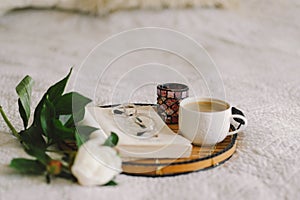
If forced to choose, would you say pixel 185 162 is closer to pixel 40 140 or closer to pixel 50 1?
pixel 40 140

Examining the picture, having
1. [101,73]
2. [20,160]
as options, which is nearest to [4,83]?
[101,73]

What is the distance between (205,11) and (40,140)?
1094 mm

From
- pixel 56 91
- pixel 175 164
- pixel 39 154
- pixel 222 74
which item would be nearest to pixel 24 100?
pixel 56 91

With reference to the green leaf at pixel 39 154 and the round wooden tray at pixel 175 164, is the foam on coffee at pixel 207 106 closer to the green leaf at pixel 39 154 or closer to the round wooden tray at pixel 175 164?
the round wooden tray at pixel 175 164

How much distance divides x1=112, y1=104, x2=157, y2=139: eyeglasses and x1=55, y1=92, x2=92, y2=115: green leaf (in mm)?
68

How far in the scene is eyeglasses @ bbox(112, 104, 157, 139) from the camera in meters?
0.84

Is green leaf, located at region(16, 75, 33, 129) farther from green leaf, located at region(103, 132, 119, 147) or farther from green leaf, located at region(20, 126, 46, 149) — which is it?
green leaf, located at region(103, 132, 119, 147)

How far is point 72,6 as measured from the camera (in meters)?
1.77

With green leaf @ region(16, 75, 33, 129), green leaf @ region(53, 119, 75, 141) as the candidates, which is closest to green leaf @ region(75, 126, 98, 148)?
green leaf @ region(53, 119, 75, 141)

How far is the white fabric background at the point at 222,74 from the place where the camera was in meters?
0.72

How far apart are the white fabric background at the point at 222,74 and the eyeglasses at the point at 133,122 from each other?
0.35ft

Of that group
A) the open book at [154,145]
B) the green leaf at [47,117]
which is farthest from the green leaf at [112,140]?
the green leaf at [47,117]

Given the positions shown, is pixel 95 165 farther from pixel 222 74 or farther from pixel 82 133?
pixel 222 74

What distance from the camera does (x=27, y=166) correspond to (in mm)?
738
